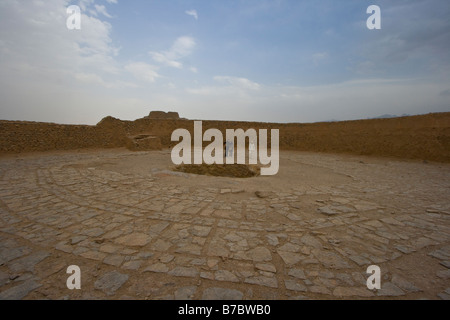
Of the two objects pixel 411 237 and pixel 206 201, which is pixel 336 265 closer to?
pixel 411 237

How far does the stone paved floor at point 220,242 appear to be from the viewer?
5.83 ft

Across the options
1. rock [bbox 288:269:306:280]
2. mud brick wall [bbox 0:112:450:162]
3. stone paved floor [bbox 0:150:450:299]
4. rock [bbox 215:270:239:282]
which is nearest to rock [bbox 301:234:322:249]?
stone paved floor [bbox 0:150:450:299]

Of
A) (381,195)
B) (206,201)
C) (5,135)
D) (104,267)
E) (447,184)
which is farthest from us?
(5,135)

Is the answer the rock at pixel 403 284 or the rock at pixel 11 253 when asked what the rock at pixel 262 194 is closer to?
the rock at pixel 403 284

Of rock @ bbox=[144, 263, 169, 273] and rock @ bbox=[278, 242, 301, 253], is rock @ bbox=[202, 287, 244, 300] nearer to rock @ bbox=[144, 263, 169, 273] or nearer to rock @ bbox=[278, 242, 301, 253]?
rock @ bbox=[144, 263, 169, 273]

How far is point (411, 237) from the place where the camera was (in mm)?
2678

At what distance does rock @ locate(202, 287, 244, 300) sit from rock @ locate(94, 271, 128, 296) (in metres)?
0.82

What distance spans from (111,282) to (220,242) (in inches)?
49.1

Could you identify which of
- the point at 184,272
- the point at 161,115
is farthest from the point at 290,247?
the point at 161,115

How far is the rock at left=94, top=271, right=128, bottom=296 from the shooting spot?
5.66ft

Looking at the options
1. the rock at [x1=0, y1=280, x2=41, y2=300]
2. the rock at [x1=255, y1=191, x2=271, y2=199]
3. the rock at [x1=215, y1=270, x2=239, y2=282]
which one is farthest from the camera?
the rock at [x1=255, y1=191, x2=271, y2=199]
